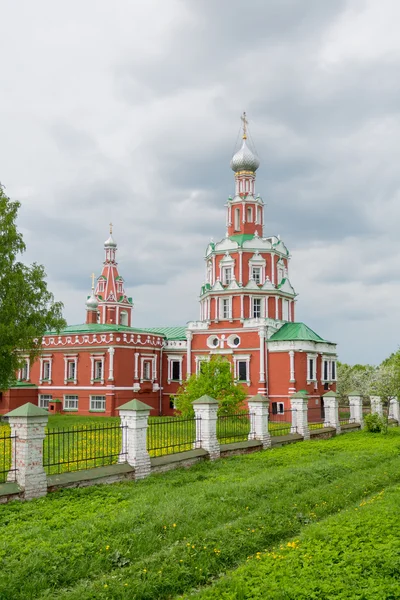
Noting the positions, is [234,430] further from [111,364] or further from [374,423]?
[111,364]

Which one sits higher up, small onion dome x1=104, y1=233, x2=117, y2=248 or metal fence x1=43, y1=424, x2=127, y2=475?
small onion dome x1=104, y1=233, x2=117, y2=248

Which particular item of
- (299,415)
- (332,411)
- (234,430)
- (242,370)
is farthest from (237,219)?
(234,430)

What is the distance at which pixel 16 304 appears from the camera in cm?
2572

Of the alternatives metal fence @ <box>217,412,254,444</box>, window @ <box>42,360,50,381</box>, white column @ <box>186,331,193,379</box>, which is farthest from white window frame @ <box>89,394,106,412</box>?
metal fence @ <box>217,412,254,444</box>

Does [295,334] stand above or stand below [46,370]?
above

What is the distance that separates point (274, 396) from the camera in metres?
34.5

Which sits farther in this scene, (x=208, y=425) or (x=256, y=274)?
(x=256, y=274)

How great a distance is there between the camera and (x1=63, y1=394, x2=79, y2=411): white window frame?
36.3 m

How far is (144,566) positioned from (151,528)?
1239mm

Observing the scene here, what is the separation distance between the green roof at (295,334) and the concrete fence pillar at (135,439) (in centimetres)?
2218

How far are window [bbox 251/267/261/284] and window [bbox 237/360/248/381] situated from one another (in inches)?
240

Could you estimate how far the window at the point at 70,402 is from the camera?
3638 centimetres

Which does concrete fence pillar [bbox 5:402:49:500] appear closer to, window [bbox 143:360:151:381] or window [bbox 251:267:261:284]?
window [bbox 143:360:151:381]

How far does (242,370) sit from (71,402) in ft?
38.5
